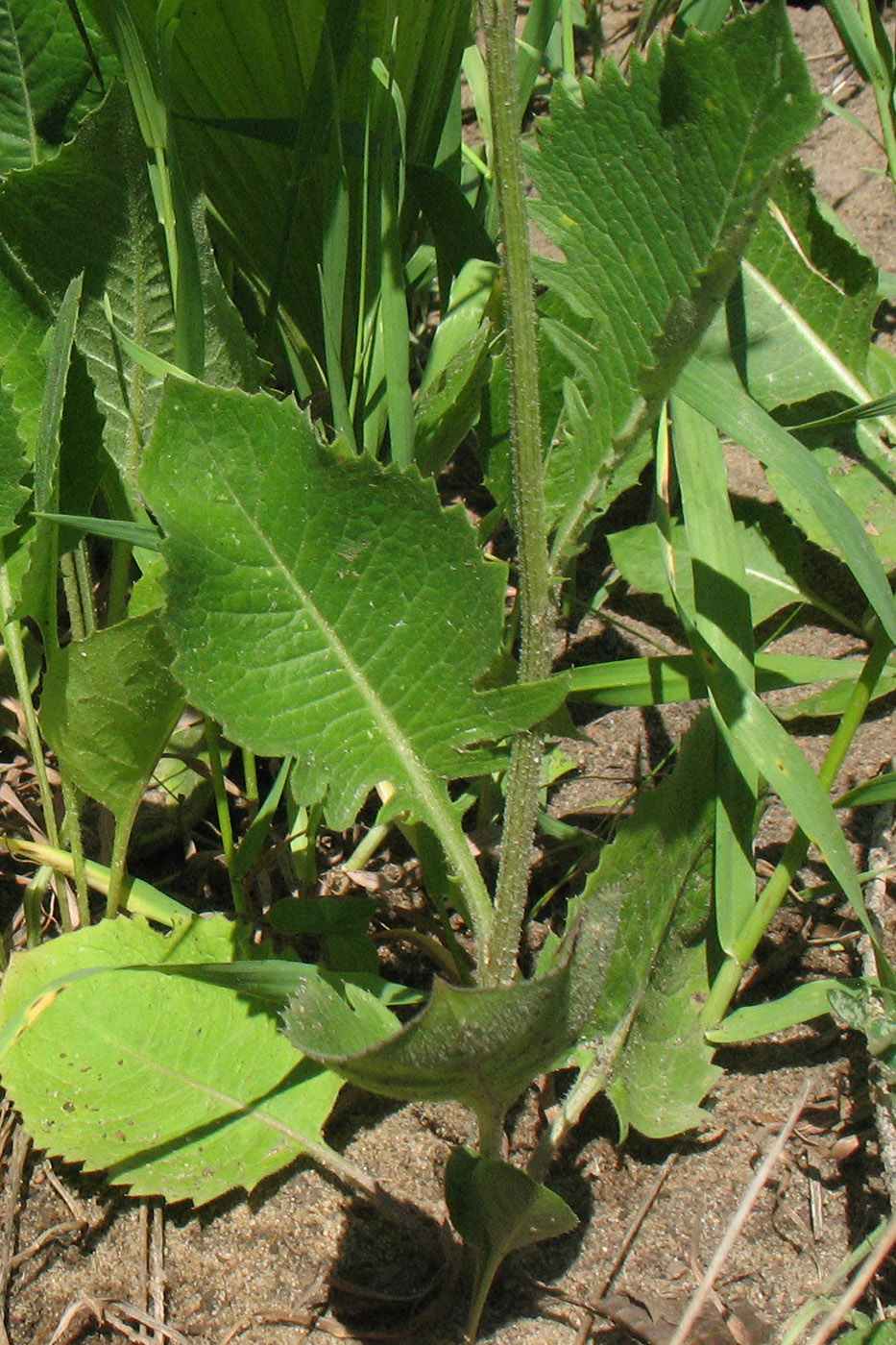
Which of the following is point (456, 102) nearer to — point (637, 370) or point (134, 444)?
point (134, 444)

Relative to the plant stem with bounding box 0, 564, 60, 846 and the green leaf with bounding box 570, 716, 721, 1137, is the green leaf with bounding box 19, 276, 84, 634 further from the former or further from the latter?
the green leaf with bounding box 570, 716, 721, 1137

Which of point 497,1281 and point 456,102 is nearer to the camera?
point 497,1281

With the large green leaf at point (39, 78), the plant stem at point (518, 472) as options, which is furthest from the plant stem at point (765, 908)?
the large green leaf at point (39, 78)

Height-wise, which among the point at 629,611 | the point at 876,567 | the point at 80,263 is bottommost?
the point at 629,611

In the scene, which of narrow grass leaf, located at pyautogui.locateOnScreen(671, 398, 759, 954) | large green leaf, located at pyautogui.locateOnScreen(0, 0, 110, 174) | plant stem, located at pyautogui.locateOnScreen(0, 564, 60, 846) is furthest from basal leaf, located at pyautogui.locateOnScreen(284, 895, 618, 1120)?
large green leaf, located at pyautogui.locateOnScreen(0, 0, 110, 174)

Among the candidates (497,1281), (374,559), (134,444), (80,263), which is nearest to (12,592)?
(134,444)

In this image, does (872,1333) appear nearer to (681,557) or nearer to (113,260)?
(681,557)

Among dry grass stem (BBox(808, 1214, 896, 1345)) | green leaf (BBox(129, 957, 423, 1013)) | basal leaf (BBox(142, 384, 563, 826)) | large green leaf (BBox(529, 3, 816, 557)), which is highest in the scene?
large green leaf (BBox(529, 3, 816, 557))
